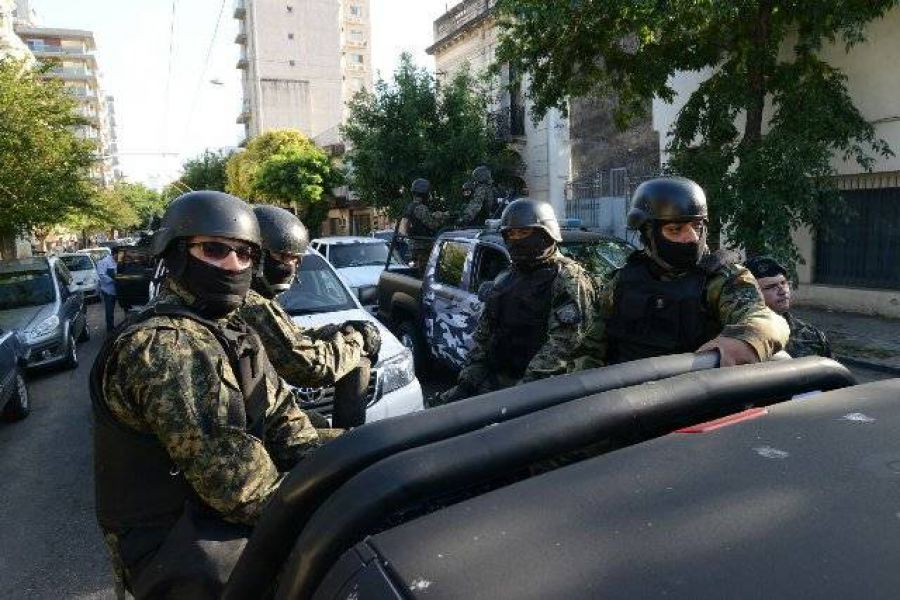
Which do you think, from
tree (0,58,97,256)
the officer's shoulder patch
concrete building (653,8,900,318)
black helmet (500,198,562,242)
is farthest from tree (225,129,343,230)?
the officer's shoulder patch

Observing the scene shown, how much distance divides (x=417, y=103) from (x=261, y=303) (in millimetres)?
15213

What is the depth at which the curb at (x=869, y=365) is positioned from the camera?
23.2 feet

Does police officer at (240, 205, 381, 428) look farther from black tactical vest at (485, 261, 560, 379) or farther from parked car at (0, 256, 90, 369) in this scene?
parked car at (0, 256, 90, 369)

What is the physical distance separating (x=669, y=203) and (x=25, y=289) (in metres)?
9.67

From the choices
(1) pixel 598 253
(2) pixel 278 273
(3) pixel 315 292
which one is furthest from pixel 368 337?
(1) pixel 598 253

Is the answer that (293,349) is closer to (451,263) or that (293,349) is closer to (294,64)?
(451,263)

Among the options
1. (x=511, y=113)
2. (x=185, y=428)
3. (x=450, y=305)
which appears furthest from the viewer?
(x=511, y=113)

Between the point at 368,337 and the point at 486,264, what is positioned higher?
the point at 486,264

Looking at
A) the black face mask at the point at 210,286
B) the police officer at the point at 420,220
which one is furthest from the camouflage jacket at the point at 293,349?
the police officer at the point at 420,220

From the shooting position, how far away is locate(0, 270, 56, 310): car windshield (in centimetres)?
927

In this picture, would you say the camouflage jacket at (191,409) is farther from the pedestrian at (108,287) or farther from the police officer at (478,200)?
the pedestrian at (108,287)

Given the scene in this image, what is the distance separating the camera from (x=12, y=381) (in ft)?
21.4

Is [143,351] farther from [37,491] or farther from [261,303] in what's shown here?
[37,491]

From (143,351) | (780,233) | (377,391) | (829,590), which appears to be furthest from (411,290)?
(829,590)
